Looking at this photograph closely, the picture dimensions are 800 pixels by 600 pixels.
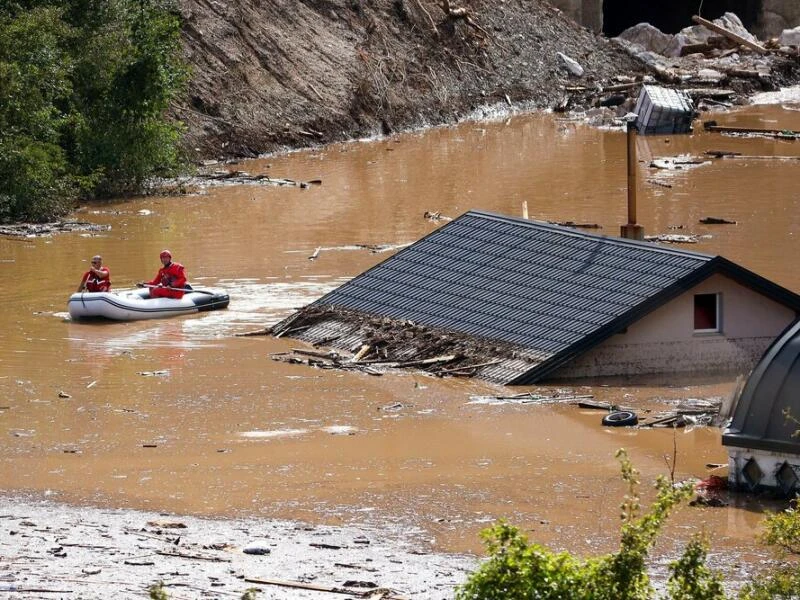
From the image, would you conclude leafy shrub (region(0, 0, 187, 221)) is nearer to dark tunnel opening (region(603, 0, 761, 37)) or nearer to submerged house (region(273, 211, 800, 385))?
submerged house (region(273, 211, 800, 385))

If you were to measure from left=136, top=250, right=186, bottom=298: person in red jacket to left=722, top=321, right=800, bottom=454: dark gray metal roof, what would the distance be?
1217 cm

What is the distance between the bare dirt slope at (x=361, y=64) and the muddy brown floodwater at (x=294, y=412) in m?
11.2

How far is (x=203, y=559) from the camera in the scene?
511 inches

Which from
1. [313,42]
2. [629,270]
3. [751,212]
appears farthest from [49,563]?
[313,42]

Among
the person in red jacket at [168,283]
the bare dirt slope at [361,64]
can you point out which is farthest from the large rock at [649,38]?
→ the person in red jacket at [168,283]

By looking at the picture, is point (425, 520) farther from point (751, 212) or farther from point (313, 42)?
point (313, 42)

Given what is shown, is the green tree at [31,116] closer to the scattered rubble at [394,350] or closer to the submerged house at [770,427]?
the scattered rubble at [394,350]

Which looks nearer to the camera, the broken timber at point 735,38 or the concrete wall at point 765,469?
the concrete wall at point 765,469

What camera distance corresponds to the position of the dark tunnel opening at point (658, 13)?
7175cm

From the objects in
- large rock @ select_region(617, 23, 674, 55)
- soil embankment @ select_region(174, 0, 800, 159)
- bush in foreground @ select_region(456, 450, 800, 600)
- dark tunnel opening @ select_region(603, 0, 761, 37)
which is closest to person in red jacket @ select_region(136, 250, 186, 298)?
bush in foreground @ select_region(456, 450, 800, 600)

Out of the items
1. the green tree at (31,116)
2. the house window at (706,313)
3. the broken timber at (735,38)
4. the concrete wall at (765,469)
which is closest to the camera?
the concrete wall at (765,469)

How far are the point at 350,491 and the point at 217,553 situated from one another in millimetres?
2474

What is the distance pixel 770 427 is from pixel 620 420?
3301 mm

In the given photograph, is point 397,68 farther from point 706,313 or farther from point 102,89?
point 706,313
